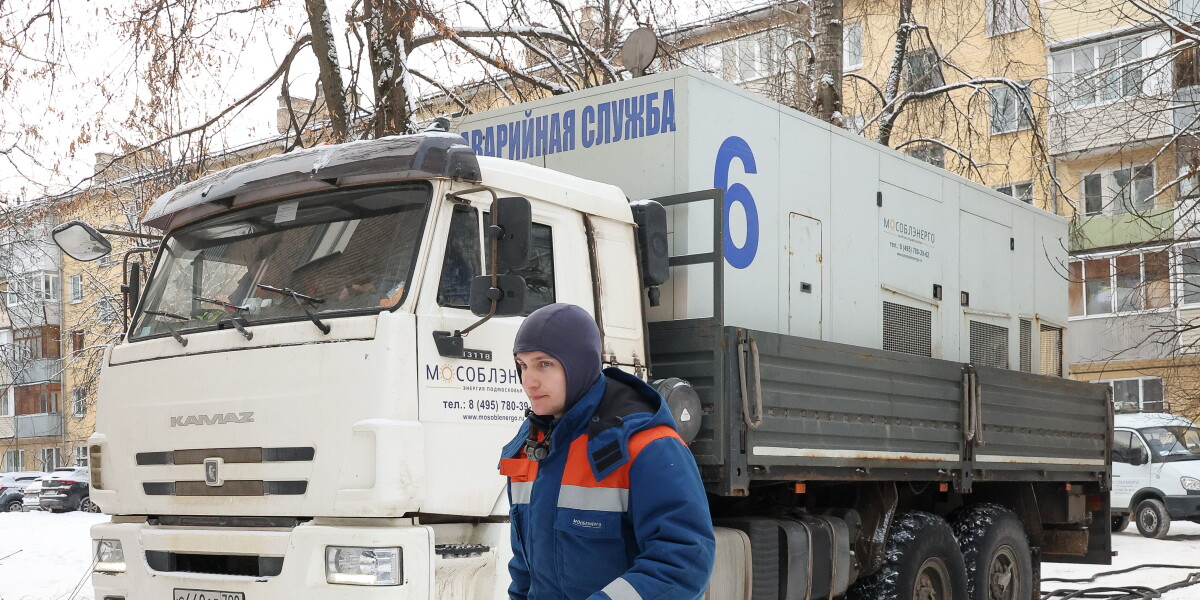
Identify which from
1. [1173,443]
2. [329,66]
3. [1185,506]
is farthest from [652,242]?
[1173,443]

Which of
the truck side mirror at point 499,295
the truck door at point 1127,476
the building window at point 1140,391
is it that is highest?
the truck side mirror at point 499,295

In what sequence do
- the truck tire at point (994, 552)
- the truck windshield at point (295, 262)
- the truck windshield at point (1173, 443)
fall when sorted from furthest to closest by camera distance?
the truck windshield at point (1173, 443) < the truck tire at point (994, 552) < the truck windshield at point (295, 262)

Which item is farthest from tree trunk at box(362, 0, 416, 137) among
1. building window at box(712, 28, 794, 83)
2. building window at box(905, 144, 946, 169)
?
building window at box(905, 144, 946, 169)

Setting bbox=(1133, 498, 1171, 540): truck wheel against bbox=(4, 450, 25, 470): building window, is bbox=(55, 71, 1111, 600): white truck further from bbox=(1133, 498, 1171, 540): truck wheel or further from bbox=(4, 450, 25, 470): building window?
bbox=(4, 450, 25, 470): building window

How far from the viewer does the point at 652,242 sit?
6.22 m

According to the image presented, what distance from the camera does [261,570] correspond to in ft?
16.6

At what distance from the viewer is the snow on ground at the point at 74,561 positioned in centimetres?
1154

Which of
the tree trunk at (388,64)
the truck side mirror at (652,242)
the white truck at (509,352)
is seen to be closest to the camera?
the white truck at (509,352)

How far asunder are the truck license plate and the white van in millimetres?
16050

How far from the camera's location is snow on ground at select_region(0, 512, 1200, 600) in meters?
11.5

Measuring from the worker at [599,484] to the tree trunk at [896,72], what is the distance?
14.6 meters

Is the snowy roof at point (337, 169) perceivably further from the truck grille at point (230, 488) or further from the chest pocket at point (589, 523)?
the chest pocket at point (589, 523)

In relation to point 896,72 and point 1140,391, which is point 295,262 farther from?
point 1140,391

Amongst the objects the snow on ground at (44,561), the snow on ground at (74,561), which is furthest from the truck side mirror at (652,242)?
the snow on ground at (74,561)
